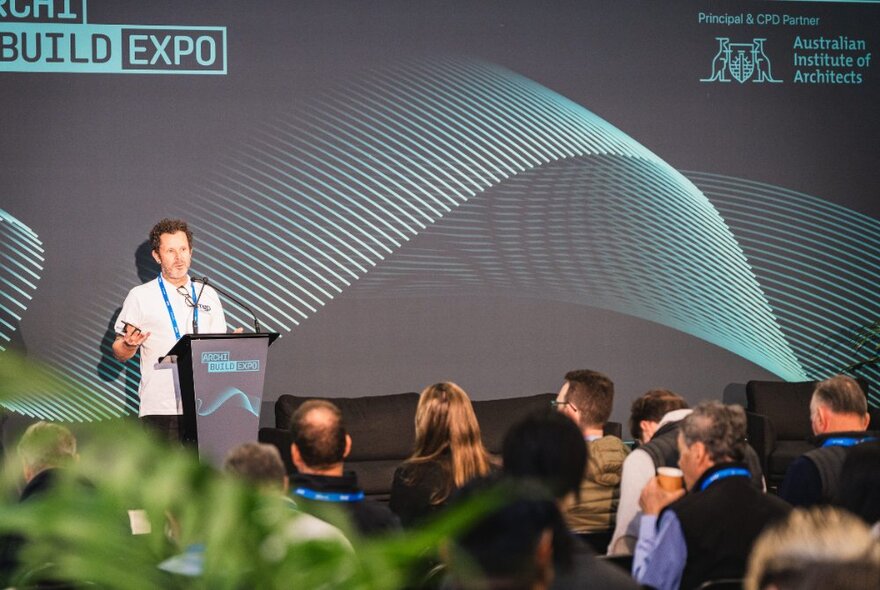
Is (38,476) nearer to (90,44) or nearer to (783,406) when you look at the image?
(90,44)

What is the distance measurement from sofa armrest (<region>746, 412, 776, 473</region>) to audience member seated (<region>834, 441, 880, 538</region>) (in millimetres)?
3730

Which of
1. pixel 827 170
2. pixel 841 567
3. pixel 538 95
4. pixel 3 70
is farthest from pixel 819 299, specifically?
pixel 841 567

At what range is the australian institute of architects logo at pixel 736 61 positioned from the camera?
26.0ft

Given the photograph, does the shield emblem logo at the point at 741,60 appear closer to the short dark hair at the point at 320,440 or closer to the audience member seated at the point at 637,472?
the audience member seated at the point at 637,472

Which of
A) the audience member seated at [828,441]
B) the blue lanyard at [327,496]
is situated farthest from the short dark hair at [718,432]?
the blue lanyard at [327,496]

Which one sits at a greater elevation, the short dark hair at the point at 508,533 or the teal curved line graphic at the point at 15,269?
the teal curved line graphic at the point at 15,269

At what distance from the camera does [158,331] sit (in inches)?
236

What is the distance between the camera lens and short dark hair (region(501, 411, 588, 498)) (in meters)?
2.87

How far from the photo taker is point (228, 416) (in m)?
5.21

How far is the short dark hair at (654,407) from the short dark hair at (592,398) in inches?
6.4

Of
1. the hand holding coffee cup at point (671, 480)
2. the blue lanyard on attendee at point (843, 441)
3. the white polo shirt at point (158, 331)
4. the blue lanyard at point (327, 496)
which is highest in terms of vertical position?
the white polo shirt at point (158, 331)

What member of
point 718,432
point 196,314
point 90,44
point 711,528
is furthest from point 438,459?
point 90,44

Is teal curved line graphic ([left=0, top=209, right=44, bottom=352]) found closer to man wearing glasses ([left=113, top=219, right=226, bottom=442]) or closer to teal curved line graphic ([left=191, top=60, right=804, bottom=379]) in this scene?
teal curved line graphic ([left=191, top=60, right=804, bottom=379])

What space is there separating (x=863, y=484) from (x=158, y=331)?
157 inches
